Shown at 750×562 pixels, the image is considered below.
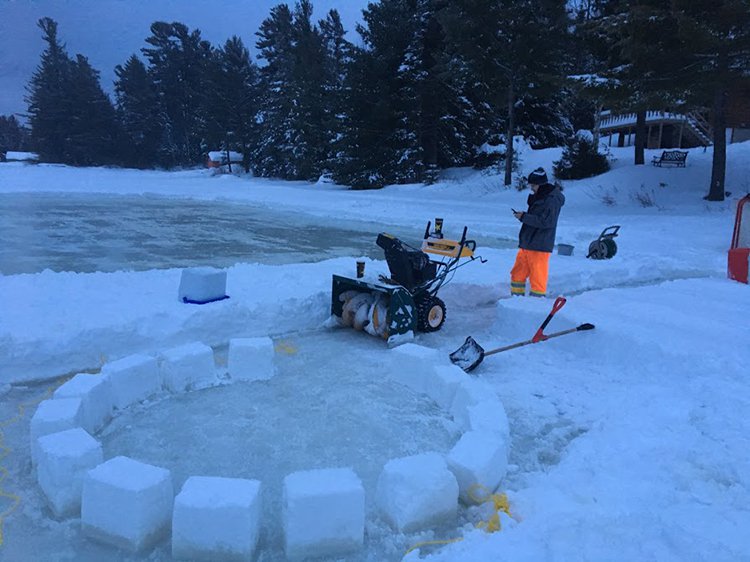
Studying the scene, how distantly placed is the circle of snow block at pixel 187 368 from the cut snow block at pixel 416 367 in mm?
1463

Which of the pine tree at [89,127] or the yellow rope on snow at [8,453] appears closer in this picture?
the yellow rope on snow at [8,453]

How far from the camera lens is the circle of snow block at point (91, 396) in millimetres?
3264

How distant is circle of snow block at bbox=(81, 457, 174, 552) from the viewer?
2.37m

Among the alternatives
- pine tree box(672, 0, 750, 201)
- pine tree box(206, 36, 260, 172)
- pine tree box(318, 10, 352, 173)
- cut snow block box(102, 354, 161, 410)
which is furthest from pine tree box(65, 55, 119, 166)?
cut snow block box(102, 354, 161, 410)

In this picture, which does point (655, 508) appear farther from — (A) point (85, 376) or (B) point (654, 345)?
(A) point (85, 376)

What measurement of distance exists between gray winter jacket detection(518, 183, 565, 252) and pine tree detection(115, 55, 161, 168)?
54333 millimetres

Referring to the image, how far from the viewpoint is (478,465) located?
2750 mm

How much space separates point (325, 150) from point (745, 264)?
28.7m

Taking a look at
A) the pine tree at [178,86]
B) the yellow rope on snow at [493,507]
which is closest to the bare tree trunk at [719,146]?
the yellow rope on snow at [493,507]

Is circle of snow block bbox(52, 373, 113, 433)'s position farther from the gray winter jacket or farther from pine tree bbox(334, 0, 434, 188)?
pine tree bbox(334, 0, 434, 188)

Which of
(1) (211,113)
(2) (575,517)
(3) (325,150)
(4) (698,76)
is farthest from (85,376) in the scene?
(1) (211,113)

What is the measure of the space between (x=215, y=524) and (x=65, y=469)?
0.88 metres

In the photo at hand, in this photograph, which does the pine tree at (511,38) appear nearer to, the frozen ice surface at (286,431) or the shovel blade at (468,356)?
the shovel blade at (468,356)

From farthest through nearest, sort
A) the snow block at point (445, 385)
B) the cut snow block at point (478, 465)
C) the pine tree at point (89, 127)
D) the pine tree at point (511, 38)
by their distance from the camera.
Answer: the pine tree at point (89, 127), the pine tree at point (511, 38), the snow block at point (445, 385), the cut snow block at point (478, 465)
